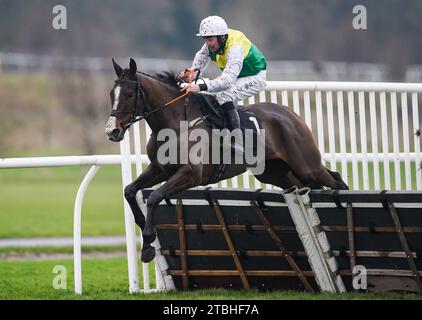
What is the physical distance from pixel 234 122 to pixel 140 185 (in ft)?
3.20

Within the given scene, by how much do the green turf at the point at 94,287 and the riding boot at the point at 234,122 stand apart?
1.25m

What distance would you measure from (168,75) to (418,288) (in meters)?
2.85

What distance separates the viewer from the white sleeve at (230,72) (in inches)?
340

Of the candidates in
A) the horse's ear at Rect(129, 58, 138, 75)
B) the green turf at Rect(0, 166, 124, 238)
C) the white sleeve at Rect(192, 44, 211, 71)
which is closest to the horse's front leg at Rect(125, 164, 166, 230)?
the horse's ear at Rect(129, 58, 138, 75)

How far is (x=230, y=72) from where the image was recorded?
8.67m

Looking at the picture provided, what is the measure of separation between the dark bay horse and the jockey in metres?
0.22

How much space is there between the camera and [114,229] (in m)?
18.3

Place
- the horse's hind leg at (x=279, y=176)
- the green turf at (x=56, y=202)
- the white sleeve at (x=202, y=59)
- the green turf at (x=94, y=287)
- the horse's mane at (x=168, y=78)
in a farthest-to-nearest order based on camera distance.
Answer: the green turf at (x=56, y=202), the horse's hind leg at (x=279, y=176), the white sleeve at (x=202, y=59), the horse's mane at (x=168, y=78), the green turf at (x=94, y=287)

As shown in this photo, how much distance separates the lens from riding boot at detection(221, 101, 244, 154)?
342 inches

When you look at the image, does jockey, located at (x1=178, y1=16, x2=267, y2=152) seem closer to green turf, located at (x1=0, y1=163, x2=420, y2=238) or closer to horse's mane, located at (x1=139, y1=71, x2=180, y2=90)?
horse's mane, located at (x1=139, y1=71, x2=180, y2=90)

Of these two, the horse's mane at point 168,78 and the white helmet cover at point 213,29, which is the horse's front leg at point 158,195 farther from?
the white helmet cover at point 213,29

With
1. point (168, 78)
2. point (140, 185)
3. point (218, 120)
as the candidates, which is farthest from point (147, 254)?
point (168, 78)

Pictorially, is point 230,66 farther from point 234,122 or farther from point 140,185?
point 140,185

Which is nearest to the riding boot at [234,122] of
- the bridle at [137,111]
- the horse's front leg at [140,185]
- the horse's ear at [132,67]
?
the bridle at [137,111]
